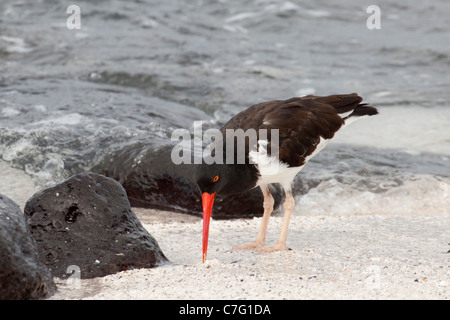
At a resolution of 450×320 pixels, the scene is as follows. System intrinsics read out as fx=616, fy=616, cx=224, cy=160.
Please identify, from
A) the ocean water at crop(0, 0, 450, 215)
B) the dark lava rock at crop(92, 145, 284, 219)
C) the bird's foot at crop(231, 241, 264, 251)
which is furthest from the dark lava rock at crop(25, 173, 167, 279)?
the ocean water at crop(0, 0, 450, 215)

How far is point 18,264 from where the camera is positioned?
335cm

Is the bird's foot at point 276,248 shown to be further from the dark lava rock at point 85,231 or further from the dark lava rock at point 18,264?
the dark lava rock at point 18,264

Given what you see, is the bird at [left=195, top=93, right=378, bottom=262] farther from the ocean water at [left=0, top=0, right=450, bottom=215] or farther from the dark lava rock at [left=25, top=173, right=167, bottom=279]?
the ocean water at [left=0, top=0, right=450, bottom=215]

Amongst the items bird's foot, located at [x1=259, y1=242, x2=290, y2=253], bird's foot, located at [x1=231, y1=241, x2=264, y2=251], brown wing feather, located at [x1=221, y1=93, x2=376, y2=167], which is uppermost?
brown wing feather, located at [x1=221, y1=93, x2=376, y2=167]

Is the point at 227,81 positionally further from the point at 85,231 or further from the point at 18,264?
the point at 18,264

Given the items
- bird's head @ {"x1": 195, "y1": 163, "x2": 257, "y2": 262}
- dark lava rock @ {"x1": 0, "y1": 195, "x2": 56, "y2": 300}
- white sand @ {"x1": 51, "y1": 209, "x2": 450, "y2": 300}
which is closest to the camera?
dark lava rock @ {"x1": 0, "y1": 195, "x2": 56, "y2": 300}

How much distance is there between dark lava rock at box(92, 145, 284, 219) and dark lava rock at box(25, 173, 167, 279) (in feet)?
6.72

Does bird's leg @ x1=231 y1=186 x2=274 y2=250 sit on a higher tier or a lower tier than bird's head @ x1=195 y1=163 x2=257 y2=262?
lower

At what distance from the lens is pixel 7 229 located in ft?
11.1

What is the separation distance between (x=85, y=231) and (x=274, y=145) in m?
1.52

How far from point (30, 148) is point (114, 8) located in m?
7.65

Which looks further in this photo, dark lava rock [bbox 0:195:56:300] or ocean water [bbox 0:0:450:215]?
ocean water [bbox 0:0:450:215]

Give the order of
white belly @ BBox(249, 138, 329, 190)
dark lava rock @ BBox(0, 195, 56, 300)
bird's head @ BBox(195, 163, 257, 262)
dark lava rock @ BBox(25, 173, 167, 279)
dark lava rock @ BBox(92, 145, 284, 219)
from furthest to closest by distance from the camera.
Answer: dark lava rock @ BBox(92, 145, 284, 219) < white belly @ BBox(249, 138, 329, 190) < bird's head @ BBox(195, 163, 257, 262) < dark lava rock @ BBox(25, 173, 167, 279) < dark lava rock @ BBox(0, 195, 56, 300)

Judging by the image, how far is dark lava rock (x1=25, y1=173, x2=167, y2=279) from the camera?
13.1 ft
